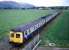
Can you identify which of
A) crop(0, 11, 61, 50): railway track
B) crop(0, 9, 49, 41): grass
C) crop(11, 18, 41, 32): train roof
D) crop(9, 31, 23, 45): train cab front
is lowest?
crop(0, 11, 61, 50): railway track

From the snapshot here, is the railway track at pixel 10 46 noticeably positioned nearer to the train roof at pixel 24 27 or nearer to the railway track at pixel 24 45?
the railway track at pixel 24 45

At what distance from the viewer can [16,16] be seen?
2361 millimetres

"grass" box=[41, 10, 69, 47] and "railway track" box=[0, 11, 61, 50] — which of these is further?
"grass" box=[41, 10, 69, 47]

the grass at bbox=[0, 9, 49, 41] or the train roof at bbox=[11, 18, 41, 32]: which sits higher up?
the grass at bbox=[0, 9, 49, 41]

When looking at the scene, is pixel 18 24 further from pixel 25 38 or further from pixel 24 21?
pixel 25 38

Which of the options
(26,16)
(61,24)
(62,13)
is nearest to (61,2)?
(62,13)

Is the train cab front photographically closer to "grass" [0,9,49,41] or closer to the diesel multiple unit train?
the diesel multiple unit train

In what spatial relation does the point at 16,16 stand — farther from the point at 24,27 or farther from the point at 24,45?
the point at 24,45

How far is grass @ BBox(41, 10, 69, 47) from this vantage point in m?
2.28

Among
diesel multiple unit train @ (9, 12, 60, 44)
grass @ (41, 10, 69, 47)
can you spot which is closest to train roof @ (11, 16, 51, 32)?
diesel multiple unit train @ (9, 12, 60, 44)

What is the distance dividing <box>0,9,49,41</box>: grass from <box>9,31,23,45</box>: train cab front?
0.14 m

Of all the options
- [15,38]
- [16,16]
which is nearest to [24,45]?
[15,38]

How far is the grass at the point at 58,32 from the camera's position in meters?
2.28

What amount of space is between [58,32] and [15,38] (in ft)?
1.91
